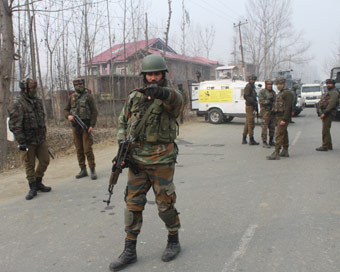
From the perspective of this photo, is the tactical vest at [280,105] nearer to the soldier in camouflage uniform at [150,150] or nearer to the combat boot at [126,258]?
the soldier in camouflage uniform at [150,150]

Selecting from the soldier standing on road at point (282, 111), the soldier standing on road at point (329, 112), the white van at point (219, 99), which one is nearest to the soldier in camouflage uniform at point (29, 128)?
the soldier standing on road at point (282, 111)

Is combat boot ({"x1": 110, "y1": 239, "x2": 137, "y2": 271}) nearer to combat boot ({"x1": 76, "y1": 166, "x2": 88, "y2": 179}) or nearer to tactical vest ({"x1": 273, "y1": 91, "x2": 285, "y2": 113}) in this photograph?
combat boot ({"x1": 76, "y1": 166, "x2": 88, "y2": 179})

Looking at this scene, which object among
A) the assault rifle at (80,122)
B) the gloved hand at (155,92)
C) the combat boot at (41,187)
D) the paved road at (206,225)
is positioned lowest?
the paved road at (206,225)

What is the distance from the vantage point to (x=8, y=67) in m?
7.04

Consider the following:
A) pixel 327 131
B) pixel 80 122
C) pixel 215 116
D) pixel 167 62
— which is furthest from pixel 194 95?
pixel 167 62

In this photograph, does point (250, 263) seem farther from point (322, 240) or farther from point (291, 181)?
point (291, 181)

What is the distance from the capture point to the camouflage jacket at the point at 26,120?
4504 mm

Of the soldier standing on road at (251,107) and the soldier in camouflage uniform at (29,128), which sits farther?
the soldier standing on road at (251,107)

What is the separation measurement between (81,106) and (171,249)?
3558mm

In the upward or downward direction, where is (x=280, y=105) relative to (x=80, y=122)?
upward

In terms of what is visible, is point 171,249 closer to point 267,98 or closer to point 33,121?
point 33,121

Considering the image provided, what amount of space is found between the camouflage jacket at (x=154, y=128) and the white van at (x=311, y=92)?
2546cm

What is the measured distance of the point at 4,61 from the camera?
6.91m

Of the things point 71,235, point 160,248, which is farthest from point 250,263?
point 71,235
